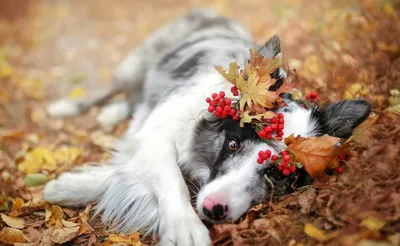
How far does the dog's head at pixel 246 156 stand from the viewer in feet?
7.51

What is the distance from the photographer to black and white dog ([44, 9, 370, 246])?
2.36 m

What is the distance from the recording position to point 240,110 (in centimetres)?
257

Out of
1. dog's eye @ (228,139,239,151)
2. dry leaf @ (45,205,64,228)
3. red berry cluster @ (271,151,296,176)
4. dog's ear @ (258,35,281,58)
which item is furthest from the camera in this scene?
dry leaf @ (45,205,64,228)

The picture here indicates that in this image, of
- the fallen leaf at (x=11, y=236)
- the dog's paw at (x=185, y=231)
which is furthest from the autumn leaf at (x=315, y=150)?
the fallen leaf at (x=11, y=236)

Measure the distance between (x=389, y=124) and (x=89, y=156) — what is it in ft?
8.44

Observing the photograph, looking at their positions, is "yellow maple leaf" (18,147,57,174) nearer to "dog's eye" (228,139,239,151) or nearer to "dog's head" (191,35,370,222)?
"dog's head" (191,35,370,222)

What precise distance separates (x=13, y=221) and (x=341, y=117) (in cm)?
225

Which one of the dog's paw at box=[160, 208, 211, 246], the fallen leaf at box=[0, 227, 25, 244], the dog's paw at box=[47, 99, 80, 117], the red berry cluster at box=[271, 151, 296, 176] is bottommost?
the fallen leaf at box=[0, 227, 25, 244]

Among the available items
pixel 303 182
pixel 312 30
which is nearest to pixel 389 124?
pixel 303 182

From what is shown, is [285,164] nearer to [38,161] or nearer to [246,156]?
[246,156]

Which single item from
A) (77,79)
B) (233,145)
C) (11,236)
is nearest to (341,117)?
(233,145)

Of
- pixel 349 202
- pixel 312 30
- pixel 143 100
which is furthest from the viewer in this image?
pixel 312 30

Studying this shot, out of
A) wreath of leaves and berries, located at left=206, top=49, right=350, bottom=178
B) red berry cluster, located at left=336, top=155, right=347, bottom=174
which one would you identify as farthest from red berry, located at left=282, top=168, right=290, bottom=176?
red berry cluster, located at left=336, top=155, right=347, bottom=174

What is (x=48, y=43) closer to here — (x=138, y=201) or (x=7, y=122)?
(x=7, y=122)
